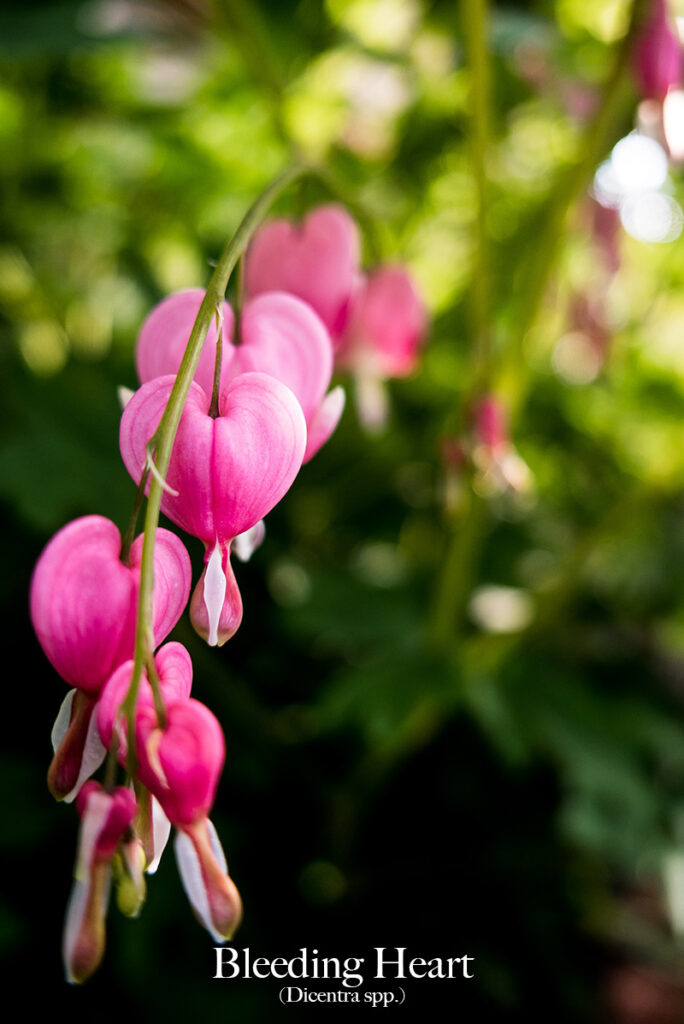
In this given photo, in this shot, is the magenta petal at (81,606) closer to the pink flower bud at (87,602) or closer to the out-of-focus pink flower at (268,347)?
the pink flower bud at (87,602)

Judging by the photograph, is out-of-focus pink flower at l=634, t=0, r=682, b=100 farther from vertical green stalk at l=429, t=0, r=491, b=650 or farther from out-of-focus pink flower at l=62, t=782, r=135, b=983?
out-of-focus pink flower at l=62, t=782, r=135, b=983

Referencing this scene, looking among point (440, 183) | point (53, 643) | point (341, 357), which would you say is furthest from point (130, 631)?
point (440, 183)

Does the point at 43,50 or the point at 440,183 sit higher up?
the point at 440,183

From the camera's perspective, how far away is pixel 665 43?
2.10 ft

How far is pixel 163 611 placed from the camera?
0.35 metres

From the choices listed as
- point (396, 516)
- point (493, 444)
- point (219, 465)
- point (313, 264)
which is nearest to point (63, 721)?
point (219, 465)

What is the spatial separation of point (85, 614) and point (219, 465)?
76mm

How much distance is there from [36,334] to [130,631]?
1.01 metres

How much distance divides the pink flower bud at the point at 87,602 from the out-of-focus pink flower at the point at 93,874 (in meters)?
0.05

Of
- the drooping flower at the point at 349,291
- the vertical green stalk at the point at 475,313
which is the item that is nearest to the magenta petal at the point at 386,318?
the drooping flower at the point at 349,291

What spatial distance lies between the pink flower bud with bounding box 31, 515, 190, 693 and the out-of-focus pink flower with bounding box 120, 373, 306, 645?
18mm

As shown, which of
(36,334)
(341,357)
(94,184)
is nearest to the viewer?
(341,357)

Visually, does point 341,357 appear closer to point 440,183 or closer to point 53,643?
point 53,643

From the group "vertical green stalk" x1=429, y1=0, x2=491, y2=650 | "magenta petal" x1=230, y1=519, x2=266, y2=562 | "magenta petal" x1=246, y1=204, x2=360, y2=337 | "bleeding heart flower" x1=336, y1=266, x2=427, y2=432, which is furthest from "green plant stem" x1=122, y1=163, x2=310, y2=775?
"vertical green stalk" x1=429, y1=0, x2=491, y2=650
